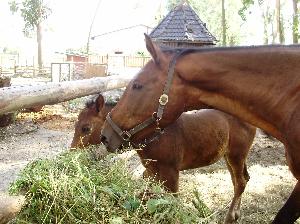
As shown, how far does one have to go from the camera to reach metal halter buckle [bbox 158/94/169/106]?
286cm

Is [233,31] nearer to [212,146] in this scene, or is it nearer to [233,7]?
[233,7]

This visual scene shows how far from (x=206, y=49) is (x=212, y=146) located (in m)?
1.88

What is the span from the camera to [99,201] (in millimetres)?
1934

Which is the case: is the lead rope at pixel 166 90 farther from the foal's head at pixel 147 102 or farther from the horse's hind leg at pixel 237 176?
the horse's hind leg at pixel 237 176

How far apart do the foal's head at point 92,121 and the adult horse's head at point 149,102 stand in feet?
3.82

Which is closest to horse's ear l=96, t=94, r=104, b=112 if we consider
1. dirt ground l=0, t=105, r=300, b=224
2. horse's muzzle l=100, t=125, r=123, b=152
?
dirt ground l=0, t=105, r=300, b=224

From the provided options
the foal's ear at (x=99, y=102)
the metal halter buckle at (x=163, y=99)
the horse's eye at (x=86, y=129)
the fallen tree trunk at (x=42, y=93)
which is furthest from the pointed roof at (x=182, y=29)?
the metal halter buckle at (x=163, y=99)

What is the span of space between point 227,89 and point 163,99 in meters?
0.50

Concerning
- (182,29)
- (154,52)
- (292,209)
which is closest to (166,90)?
(154,52)

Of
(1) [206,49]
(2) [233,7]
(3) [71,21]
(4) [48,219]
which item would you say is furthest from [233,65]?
(3) [71,21]

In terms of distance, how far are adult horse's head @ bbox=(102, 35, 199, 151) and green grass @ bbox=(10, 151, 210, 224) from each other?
2.77 ft

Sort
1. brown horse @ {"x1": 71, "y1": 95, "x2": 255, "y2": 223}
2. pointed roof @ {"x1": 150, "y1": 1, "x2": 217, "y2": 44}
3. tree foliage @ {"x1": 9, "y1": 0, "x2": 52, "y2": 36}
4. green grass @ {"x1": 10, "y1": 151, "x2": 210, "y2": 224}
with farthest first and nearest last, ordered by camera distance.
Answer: tree foliage @ {"x1": 9, "y1": 0, "x2": 52, "y2": 36}
pointed roof @ {"x1": 150, "y1": 1, "x2": 217, "y2": 44}
brown horse @ {"x1": 71, "y1": 95, "x2": 255, "y2": 223}
green grass @ {"x1": 10, "y1": 151, "x2": 210, "y2": 224}

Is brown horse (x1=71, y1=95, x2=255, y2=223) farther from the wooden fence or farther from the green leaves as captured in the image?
the wooden fence

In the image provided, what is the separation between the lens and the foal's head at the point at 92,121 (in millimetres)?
4195
